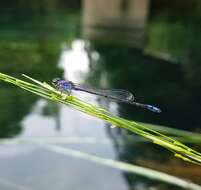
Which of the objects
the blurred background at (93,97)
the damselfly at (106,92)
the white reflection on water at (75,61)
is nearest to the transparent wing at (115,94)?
the damselfly at (106,92)

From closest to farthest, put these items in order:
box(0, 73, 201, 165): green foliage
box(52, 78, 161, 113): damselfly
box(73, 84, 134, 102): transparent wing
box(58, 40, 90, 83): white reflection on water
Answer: box(0, 73, 201, 165): green foliage
box(52, 78, 161, 113): damselfly
box(73, 84, 134, 102): transparent wing
box(58, 40, 90, 83): white reflection on water

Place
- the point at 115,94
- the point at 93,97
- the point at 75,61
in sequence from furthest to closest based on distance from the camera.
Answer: the point at 75,61, the point at 93,97, the point at 115,94

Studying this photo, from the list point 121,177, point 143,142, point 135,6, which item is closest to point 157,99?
point 143,142

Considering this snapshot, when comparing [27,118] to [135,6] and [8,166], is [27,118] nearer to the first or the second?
[8,166]

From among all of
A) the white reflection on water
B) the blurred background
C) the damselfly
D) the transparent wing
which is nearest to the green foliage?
the damselfly

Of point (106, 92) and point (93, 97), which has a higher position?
point (106, 92)

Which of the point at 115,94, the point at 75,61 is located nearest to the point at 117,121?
the point at 115,94

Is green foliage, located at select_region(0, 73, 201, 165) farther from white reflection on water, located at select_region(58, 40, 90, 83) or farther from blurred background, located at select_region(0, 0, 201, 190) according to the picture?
white reflection on water, located at select_region(58, 40, 90, 83)

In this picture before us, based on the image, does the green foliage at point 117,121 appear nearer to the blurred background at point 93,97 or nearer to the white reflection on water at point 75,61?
the blurred background at point 93,97

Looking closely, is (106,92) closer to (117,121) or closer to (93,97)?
(117,121)
